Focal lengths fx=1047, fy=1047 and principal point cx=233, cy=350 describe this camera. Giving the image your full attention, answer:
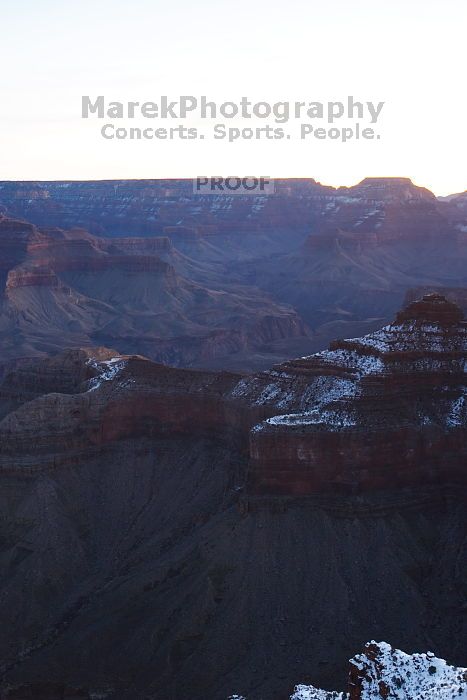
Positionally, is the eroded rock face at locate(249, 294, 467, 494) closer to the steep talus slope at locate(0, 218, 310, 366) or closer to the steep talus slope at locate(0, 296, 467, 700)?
the steep talus slope at locate(0, 296, 467, 700)

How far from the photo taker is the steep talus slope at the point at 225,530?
51.5 meters

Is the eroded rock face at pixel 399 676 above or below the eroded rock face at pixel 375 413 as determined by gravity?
below

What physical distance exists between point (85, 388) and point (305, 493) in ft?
71.4

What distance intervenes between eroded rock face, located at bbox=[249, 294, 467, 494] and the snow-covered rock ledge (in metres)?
26.2

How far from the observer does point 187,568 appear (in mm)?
57281

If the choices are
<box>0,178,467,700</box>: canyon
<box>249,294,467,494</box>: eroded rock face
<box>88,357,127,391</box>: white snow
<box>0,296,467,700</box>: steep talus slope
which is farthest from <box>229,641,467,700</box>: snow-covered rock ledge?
<box>88,357,127,391</box>: white snow

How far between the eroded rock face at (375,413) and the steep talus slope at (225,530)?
13 centimetres

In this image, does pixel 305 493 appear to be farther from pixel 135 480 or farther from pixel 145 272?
pixel 145 272

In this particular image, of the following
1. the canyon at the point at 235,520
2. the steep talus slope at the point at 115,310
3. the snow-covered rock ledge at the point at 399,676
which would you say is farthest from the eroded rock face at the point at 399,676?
the steep talus slope at the point at 115,310

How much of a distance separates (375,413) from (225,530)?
1100cm

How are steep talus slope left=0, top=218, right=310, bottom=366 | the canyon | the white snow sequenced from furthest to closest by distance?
steep talus slope left=0, top=218, right=310, bottom=366, the white snow, the canyon

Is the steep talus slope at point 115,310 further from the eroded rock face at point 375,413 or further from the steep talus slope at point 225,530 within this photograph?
the eroded rock face at point 375,413

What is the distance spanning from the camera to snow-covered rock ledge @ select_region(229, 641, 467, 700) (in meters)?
30.9

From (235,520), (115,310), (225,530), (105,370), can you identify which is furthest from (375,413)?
(115,310)
